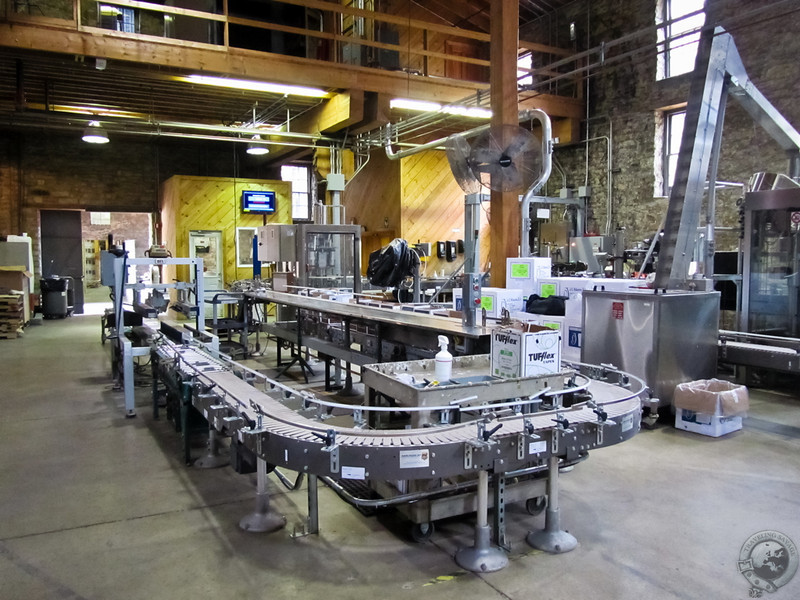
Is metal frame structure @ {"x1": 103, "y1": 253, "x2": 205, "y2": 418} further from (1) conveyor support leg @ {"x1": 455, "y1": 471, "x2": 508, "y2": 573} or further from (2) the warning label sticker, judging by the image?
(2) the warning label sticker

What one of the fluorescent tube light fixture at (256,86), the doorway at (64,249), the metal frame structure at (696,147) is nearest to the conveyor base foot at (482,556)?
the metal frame structure at (696,147)

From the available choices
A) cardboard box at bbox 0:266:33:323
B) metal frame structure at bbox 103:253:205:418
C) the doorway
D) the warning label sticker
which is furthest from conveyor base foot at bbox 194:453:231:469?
the doorway

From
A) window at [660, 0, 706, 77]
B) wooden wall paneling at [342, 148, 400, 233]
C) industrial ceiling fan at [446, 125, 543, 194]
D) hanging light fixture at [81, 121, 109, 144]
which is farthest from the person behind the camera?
wooden wall paneling at [342, 148, 400, 233]

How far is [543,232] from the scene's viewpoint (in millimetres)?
11547

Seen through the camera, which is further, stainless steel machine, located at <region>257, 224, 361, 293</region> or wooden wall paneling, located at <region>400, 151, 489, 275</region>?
wooden wall paneling, located at <region>400, 151, 489, 275</region>

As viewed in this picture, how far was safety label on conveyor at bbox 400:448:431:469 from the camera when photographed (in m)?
2.39

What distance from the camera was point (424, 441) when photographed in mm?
2469

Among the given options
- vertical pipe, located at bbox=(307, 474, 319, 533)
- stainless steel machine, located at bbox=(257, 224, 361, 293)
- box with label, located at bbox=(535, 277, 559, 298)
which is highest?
stainless steel machine, located at bbox=(257, 224, 361, 293)

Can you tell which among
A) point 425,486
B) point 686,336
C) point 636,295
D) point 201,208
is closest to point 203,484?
point 425,486

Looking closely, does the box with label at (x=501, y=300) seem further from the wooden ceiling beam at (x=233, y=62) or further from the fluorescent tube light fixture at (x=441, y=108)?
the wooden ceiling beam at (x=233, y=62)

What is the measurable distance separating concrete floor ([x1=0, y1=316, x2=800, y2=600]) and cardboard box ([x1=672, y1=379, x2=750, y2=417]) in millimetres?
223

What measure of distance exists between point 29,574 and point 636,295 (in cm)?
458

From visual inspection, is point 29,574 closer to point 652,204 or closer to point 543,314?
point 543,314

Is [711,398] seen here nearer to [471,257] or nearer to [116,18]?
[471,257]
